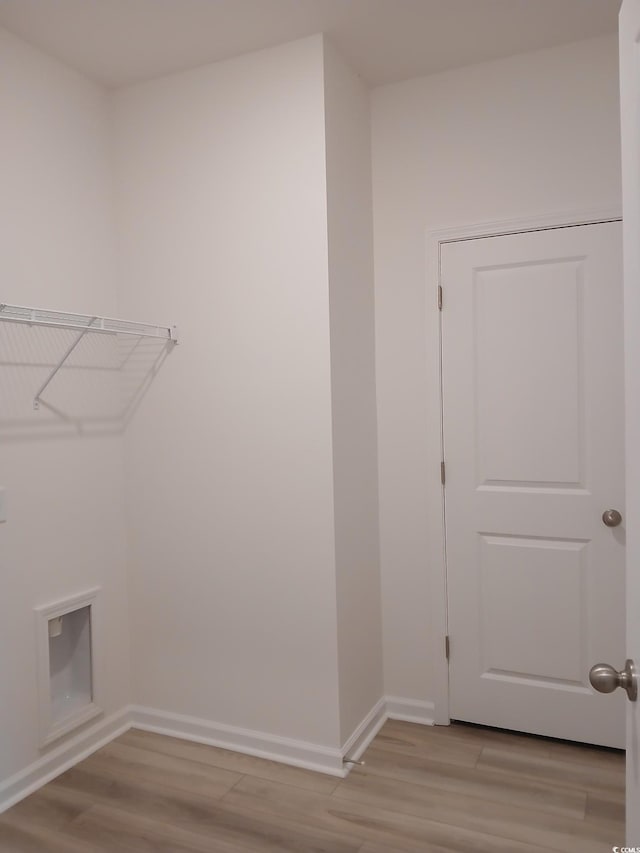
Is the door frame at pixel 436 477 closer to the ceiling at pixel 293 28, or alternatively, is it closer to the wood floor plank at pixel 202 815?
the ceiling at pixel 293 28

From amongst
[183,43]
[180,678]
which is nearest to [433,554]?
[180,678]

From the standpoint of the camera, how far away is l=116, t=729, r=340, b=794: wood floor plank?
8.04ft

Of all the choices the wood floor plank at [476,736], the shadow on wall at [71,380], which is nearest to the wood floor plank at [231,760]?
the wood floor plank at [476,736]

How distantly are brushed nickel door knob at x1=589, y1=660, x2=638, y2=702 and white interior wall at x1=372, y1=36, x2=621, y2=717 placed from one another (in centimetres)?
175

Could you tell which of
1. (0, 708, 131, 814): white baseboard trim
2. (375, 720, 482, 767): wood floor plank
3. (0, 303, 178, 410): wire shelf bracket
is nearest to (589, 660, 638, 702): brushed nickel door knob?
(375, 720, 482, 767): wood floor plank

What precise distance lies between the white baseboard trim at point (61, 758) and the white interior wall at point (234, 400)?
16 centimetres

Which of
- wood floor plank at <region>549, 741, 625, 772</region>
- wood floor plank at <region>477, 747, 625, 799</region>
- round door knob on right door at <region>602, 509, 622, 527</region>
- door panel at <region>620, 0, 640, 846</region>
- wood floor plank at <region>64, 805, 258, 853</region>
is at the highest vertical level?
door panel at <region>620, 0, 640, 846</region>

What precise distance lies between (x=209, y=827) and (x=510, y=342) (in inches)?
79.6

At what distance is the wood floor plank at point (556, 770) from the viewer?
2.37 meters

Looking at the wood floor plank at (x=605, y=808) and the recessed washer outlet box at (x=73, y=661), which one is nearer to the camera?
the wood floor plank at (x=605, y=808)

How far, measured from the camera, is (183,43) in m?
2.49

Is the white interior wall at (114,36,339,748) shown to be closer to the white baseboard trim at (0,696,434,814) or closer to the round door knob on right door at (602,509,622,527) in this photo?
the white baseboard trim at (0,696,434,814)

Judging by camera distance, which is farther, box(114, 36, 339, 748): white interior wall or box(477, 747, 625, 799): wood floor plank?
box(114, 36, 339, 748): white interior wall

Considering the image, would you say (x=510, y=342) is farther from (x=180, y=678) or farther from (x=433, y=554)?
(x=180, y=678)
